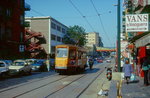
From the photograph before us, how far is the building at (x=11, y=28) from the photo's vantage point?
40.5 metres

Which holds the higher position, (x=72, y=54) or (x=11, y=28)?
(x=11, y=28)

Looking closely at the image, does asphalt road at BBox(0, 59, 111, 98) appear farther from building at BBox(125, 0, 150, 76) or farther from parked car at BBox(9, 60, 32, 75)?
parked car at BBox(9, 60, 32, 75)

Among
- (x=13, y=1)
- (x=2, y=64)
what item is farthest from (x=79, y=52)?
(x=13, y=1)

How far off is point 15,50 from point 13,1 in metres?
8.00

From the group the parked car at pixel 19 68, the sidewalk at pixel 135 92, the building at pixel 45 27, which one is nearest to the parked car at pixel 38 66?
the parked car at pixel 19 68

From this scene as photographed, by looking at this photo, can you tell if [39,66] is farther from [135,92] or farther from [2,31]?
[135,92]

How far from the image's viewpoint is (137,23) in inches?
405

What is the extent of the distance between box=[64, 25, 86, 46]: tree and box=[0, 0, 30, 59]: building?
3862 centimetres

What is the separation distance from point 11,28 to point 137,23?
36264mm

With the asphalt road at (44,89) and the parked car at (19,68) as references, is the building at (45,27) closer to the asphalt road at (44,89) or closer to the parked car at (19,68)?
the parked car at (19,68)

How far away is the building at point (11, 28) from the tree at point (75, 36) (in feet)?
127

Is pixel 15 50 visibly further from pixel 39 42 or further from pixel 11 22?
pixel 39 42

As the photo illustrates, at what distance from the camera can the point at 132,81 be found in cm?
1755

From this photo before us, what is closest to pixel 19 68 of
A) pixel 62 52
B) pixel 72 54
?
pixel 62 52
